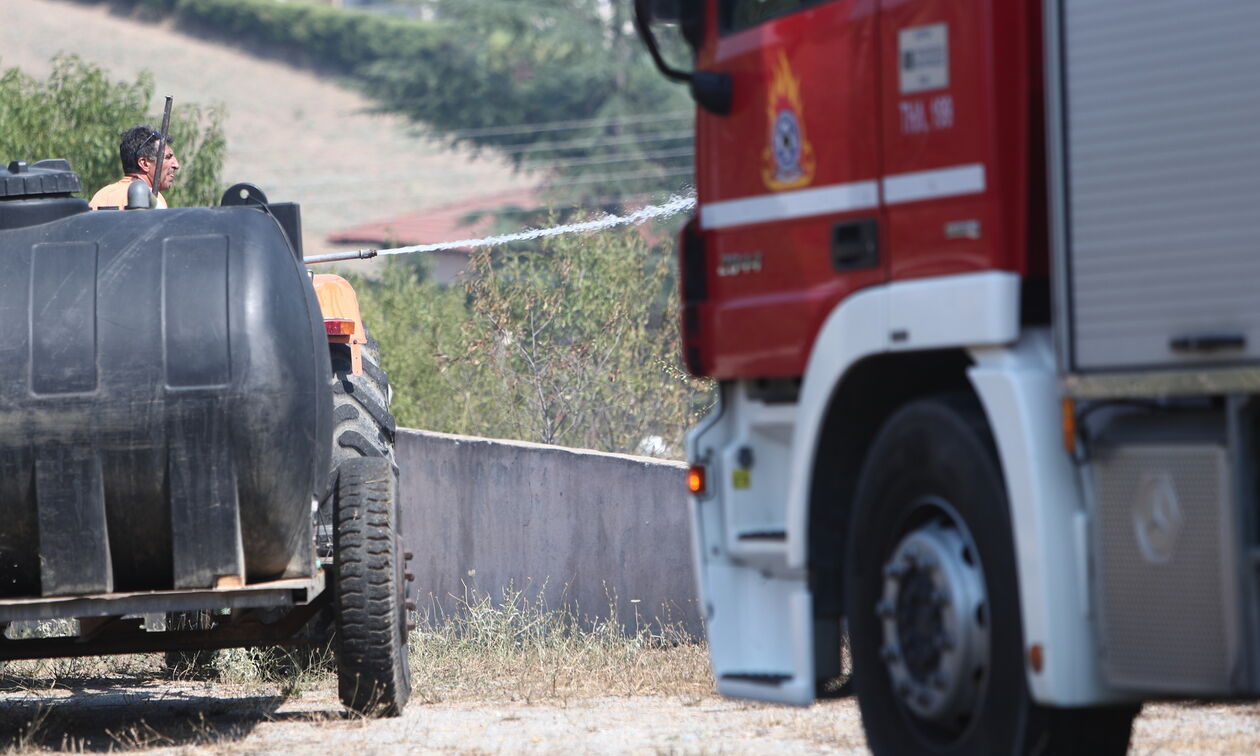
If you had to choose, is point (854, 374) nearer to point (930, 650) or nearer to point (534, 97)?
point (930, 650)

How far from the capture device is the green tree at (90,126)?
1712 centimetres

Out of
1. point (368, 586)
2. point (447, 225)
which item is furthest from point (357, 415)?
point (447, 225)

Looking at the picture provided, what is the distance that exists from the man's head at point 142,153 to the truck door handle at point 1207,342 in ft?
19.6

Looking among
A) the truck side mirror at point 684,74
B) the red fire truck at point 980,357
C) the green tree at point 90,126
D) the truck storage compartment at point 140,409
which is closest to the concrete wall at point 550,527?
the truck storage compartment at point 140,409

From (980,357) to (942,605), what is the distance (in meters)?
0.70

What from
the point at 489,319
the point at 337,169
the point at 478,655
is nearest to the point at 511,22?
the point at 337,169

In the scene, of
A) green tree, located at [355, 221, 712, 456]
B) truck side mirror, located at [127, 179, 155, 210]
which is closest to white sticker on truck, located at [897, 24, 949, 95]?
truck side mirror, located at [127, 179, 155, 210]

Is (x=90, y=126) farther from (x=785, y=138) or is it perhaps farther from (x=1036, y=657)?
(x=1036, y=657)

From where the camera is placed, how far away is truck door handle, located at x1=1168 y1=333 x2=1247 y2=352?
4.60m

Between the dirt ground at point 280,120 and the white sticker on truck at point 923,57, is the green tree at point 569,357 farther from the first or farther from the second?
the dirt ground at point 280,120

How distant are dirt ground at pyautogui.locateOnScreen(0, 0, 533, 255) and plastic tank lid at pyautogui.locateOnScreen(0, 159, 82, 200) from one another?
5859cm

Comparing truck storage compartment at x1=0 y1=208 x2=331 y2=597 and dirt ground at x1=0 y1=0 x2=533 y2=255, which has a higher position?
dirt ground at x1=0 y1=0 x2=533 y2=255

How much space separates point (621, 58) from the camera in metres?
46.3

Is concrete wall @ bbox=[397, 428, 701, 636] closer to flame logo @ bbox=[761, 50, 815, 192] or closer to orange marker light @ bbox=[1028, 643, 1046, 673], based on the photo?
flame logo @ bbox=[761, 50, 815, 192]
